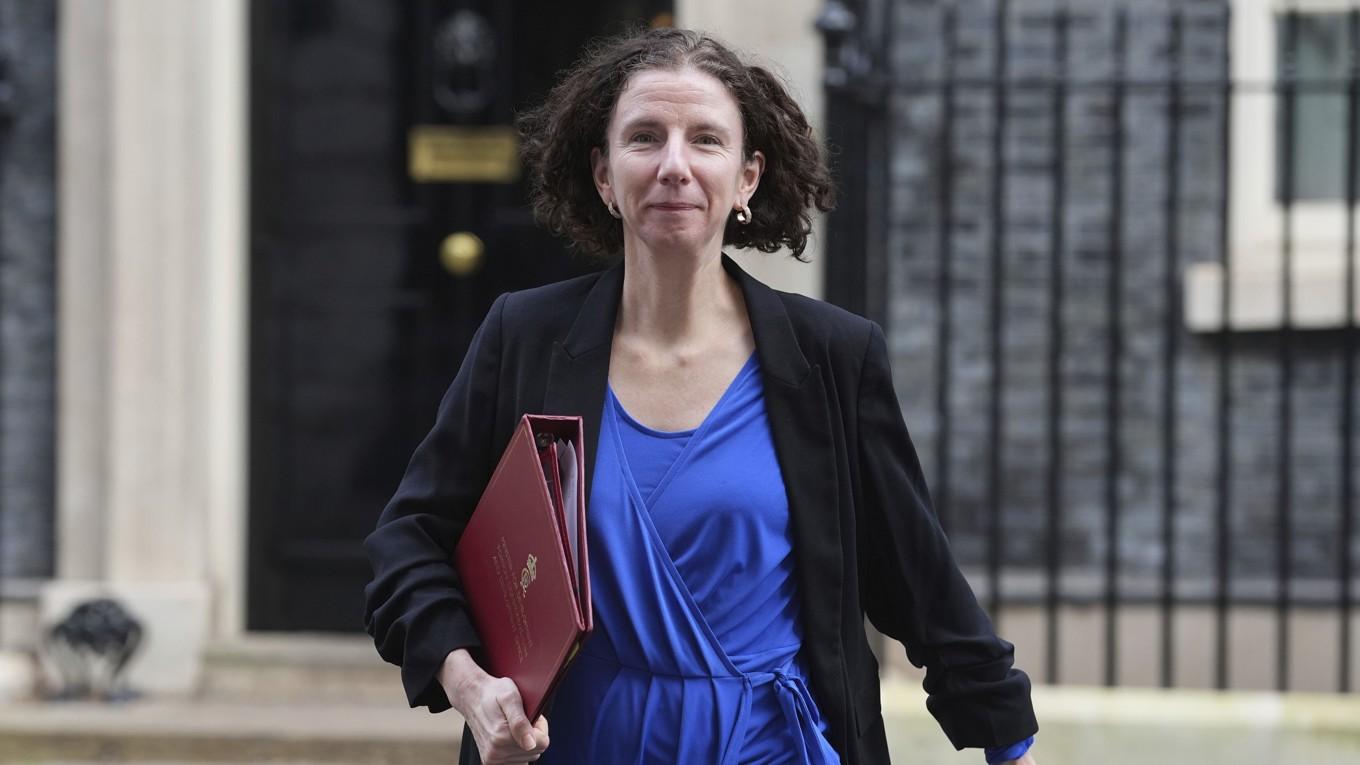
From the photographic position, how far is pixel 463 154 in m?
6.16

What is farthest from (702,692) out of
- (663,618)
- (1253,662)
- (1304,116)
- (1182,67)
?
(1304,116)

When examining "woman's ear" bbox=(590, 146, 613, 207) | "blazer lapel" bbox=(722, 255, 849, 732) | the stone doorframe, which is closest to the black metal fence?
the stone doorframe

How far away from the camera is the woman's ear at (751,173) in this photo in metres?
2.30

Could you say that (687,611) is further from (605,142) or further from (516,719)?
(605,142)

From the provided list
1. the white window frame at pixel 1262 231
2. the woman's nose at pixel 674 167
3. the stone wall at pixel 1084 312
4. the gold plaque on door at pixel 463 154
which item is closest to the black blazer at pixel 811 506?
the woman's nose at pixel 674 167

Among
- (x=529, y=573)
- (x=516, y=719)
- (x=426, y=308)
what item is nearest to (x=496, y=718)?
(x=516, y=719)

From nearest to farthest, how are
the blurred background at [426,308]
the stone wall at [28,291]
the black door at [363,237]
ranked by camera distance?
1. the blurred background at [426,308]
2. the stone wall at [28,291]
3. the black door at [363,237]

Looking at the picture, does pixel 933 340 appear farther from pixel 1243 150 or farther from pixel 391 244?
pixel 391 244

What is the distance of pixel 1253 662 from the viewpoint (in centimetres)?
559

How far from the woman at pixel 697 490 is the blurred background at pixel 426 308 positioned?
3.23 m

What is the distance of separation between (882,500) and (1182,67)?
3.97 metres

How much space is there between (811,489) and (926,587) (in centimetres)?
22

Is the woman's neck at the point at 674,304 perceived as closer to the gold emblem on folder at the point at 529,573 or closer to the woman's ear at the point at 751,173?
the woman's ear at the point at 751,173

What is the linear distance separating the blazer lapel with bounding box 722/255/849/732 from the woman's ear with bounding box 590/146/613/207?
0.85 feet
